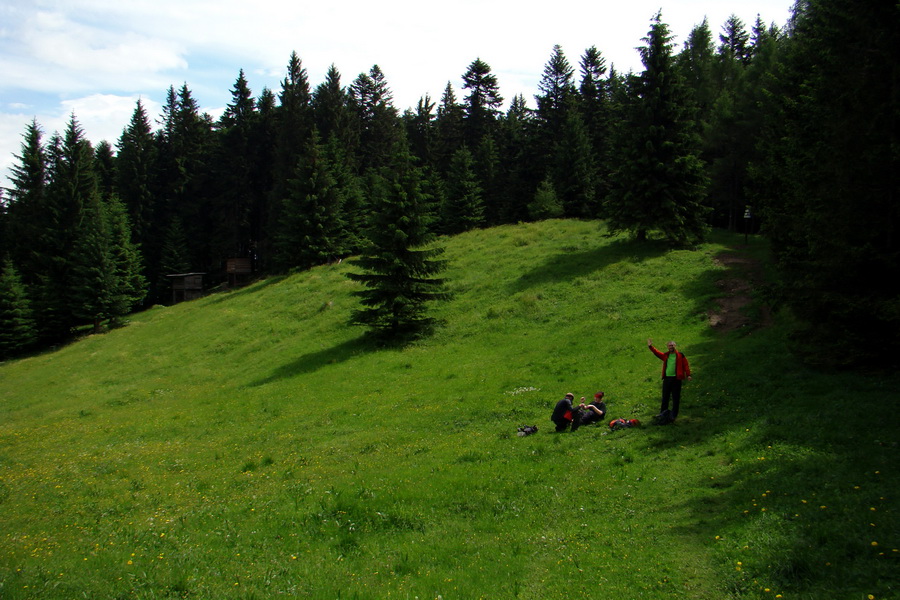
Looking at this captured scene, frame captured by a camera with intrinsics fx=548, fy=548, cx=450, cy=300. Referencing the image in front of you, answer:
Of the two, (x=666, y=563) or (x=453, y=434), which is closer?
(x=666, y=563)

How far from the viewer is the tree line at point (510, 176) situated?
46.4 ft

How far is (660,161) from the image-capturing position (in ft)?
116

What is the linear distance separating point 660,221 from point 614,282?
23.5 ft

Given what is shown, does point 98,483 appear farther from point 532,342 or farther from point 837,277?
point 837,277

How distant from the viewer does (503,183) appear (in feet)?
230

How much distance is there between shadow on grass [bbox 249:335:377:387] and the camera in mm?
27531

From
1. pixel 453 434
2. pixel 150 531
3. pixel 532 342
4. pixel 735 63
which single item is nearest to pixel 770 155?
pixel 532 342

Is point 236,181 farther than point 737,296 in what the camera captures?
Yes

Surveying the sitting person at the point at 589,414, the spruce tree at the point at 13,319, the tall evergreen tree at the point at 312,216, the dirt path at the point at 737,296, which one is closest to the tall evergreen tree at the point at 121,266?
the spruce tree at the point at 13,319

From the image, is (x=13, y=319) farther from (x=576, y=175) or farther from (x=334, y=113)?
(x=576, y=175)

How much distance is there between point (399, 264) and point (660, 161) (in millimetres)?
18734

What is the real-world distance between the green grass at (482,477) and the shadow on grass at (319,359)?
225mm

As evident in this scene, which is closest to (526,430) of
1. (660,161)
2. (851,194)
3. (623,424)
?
(623,424)

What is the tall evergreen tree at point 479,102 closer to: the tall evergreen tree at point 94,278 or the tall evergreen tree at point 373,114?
the tall evergreen tree at point 373,114
